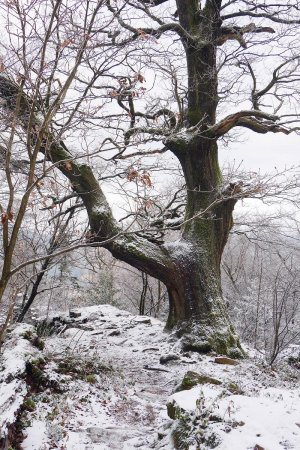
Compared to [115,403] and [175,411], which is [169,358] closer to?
[115,403]

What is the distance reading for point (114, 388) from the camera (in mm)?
5211

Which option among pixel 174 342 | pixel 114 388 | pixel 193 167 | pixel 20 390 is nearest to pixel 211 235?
pixel 193 167

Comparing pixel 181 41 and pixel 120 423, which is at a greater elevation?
pixel 181 41

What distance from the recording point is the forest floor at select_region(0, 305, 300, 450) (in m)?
2.90

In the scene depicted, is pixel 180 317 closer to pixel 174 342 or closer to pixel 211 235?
pixel 174 342

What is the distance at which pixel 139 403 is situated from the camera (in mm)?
4883

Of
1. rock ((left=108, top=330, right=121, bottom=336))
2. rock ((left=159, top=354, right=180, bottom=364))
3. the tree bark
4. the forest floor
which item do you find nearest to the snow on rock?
the forest floor

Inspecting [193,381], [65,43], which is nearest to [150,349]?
[193,381]

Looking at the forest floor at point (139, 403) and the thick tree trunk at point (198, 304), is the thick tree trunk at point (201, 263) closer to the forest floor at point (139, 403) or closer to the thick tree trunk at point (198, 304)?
the thick tree trunk at point (198, 304)

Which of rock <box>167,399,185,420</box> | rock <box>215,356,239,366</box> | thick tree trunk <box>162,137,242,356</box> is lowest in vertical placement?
rock <box>167,399,185,420</box>

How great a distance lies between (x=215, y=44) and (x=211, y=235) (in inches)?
160

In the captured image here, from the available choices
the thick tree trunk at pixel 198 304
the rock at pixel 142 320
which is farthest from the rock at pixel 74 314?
the thick tree trunk at pixel 198 304

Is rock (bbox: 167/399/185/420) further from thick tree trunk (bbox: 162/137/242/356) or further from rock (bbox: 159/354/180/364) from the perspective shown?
thick tree trunk (bbox: 162/137/242/356)

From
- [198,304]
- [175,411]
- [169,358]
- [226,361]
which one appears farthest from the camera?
[198,304]
